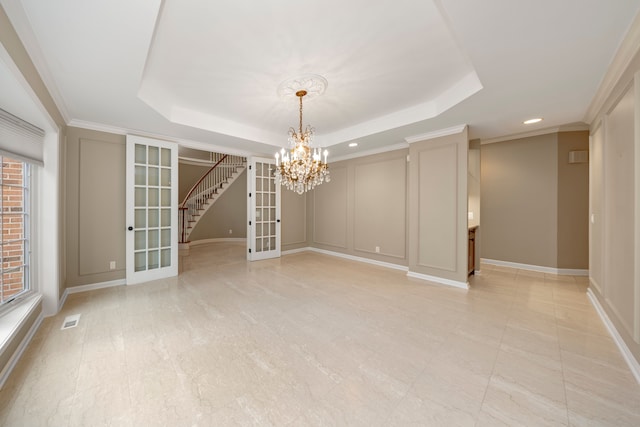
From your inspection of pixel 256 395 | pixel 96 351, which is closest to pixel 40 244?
pixel 96 351

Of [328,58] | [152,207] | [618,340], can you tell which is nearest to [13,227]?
[152,207]

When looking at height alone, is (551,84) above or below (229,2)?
below

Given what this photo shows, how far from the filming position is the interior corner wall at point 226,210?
27.7 feet

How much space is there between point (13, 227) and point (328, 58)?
3688mm

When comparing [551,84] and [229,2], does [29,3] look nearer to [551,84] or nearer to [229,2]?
[229,2]

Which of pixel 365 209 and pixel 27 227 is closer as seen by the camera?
pixel 27 227

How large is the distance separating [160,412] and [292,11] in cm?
287

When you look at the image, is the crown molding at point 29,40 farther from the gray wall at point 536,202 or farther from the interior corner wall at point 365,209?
the gray wall at point 536,202

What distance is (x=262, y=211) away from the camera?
564 centimetres

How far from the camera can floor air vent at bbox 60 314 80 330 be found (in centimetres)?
246

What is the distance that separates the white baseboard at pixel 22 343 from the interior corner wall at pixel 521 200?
6.96m

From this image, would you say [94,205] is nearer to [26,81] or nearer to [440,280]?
[26,81]

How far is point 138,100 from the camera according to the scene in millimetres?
2699

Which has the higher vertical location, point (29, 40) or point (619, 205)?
point (29, 40)
